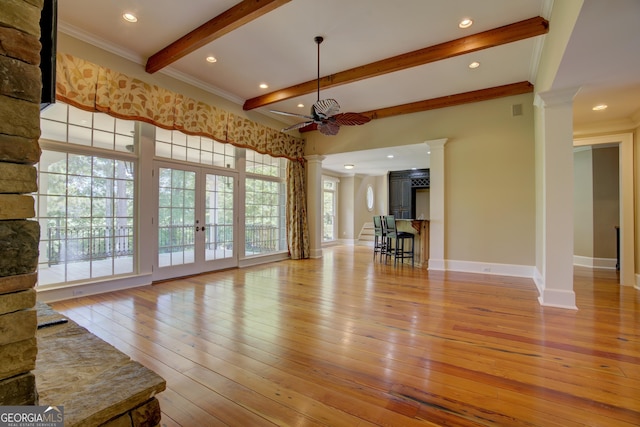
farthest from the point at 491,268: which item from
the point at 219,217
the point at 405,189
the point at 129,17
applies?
the point at 129,17

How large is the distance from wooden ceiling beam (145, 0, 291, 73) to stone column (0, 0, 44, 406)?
2.69 m

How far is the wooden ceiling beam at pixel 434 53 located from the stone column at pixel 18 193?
4.15 meters

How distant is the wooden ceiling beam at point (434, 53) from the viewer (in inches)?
131

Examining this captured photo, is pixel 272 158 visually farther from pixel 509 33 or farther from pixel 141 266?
pixel 509 33

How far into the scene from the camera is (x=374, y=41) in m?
3.79

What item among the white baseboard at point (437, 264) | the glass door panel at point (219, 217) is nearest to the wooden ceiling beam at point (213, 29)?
the glass door panel at point (219, 217)

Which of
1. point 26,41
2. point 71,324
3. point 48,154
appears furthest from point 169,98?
point 26,41

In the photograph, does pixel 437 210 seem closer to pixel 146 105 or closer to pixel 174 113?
pixel 174 113

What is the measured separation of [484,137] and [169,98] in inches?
218

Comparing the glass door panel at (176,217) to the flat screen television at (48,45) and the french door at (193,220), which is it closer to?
the french door at (193,220)

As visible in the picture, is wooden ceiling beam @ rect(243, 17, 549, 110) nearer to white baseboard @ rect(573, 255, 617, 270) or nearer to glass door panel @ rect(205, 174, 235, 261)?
→ glass door panel @ rect(205, 174, 235, 261)

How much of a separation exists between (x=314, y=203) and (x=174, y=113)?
12.4ft

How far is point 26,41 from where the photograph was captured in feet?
2.56

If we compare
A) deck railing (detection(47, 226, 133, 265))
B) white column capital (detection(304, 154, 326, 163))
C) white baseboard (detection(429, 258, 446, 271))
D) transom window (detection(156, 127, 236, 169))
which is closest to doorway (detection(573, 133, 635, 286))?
white baseboard (detection(429, 258, 446, 271))
